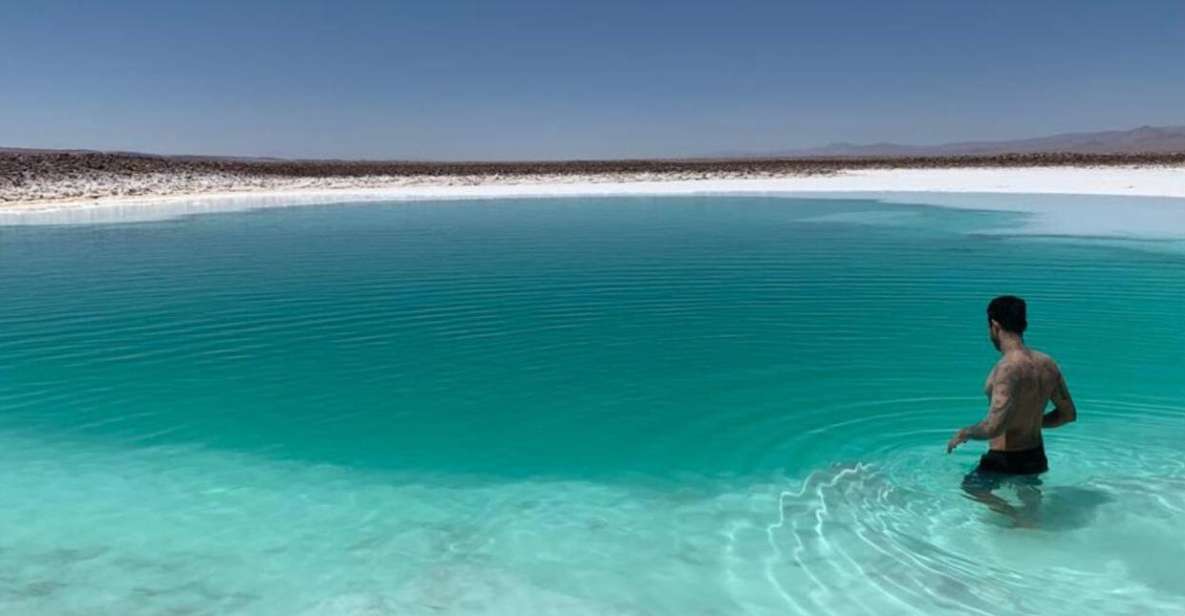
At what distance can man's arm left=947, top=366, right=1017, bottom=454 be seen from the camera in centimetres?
553

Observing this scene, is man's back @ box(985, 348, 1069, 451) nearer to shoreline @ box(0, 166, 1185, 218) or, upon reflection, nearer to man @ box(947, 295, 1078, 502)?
man @ box(947, 295, 1078, 502)

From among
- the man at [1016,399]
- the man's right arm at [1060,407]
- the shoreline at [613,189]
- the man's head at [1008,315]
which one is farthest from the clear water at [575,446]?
the shoreline at [613,189]

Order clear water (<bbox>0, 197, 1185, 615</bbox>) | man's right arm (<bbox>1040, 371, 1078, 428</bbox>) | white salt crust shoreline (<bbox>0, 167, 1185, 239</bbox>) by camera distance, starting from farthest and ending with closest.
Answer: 1. white salt crust shoreline (<bbox>0, 167, 1185, 239</bbox>)
2. man's right arm (<bbox>1040, 371, 1078, 428</bbox>)
3. clear water (<bbox>0, 197, 1185, 615</bbox>)

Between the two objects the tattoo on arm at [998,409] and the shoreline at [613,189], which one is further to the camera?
the shoreline at [613,189]

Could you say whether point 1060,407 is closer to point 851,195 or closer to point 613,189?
point 851,195

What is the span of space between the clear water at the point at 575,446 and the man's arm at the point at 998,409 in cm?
69

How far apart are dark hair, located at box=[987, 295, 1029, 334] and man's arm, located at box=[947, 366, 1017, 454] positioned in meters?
0.26

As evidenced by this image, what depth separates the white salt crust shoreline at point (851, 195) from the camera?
1030 inches

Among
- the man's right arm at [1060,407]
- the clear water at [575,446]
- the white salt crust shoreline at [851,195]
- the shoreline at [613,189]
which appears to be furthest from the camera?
the shoreline at [613,189]

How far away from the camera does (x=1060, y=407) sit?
5.74m

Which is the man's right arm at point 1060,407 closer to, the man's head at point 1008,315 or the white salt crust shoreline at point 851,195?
the man's head at point 1008,315

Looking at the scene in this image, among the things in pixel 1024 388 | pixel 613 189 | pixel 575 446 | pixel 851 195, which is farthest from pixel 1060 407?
pixel 613 189

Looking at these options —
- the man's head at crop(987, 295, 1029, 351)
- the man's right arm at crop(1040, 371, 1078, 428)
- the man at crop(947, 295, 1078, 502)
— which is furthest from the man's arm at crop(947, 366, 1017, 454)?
the man's right arm at crop(1040, 371, 1078, 428)

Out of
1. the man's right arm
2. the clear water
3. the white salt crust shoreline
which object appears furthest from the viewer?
the white salt crust shoreline
